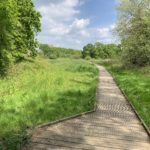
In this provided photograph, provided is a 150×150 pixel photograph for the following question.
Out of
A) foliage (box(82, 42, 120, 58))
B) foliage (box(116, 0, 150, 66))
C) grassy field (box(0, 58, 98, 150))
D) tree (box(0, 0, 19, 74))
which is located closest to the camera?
grassy field (box(0, 58, 98, 150))

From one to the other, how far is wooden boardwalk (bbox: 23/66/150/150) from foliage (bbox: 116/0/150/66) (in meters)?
26.0

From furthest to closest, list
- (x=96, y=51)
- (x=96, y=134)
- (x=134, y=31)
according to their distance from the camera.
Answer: (x=96, y=51) < (x=134, y=31) < (x=96, y=134)

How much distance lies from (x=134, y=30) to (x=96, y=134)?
3221 cm

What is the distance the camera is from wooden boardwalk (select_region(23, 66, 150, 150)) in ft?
25.9

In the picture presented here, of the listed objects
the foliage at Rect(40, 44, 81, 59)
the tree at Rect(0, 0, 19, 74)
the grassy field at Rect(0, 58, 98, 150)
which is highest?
the foliage at Rect(40, 44, 81, 59)

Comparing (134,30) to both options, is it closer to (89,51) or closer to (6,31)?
(6,31)

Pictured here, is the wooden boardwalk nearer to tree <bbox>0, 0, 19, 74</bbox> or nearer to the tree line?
tree <bbox>0, 0, 19, 74</bbox>

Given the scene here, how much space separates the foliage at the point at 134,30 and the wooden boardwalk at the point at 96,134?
85.2ft

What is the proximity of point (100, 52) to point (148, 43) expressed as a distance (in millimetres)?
79583

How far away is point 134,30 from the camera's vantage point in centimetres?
3978

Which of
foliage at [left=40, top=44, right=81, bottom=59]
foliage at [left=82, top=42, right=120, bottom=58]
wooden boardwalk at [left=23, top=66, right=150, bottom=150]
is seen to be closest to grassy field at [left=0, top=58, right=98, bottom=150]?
wooden boardwalk at [left=23, top=66, right=150, bottom=150]

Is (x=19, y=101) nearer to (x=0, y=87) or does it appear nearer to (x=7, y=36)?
(x=0, y=87)

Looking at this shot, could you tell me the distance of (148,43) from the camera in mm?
36906

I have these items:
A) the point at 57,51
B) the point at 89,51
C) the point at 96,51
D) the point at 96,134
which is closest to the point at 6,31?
the point at 96,134
